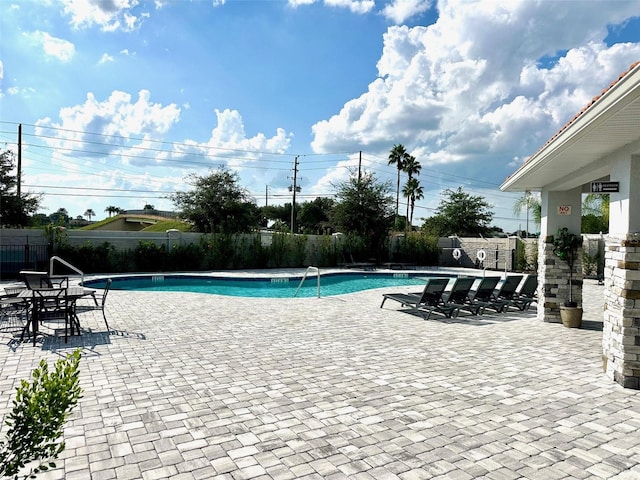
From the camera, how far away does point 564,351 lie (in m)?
6.43

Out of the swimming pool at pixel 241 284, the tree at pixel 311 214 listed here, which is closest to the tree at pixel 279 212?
the tree at pixel 311 214

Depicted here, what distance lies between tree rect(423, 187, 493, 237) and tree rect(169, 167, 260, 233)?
2322 cm

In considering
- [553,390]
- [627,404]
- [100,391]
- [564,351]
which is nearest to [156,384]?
[100,391]

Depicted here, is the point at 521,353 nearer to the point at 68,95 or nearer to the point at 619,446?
the point at 619,446

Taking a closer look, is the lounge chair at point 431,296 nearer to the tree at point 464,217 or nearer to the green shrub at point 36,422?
the green shrub at point 36,422

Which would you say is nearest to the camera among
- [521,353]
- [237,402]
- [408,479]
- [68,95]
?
[408,479]

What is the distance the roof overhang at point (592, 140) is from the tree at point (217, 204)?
15.3 metres

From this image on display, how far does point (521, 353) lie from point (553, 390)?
1601 millimetres

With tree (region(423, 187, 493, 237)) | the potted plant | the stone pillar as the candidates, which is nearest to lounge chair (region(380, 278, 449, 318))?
the potted plant

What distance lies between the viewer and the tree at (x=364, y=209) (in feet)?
75.2

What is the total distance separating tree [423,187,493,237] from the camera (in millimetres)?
40188

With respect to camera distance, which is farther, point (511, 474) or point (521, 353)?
point (521, 353)

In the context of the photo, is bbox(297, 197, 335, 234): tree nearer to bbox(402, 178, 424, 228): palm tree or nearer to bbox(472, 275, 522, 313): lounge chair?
bbox(402, 178, 424, 228): palm tree

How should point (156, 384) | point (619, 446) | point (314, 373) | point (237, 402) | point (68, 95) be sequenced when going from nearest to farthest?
1. point (619, 446)
2. point (237, 402)
3. point (156, 384)
4. point (314, 373)
5. point (68, 95)
